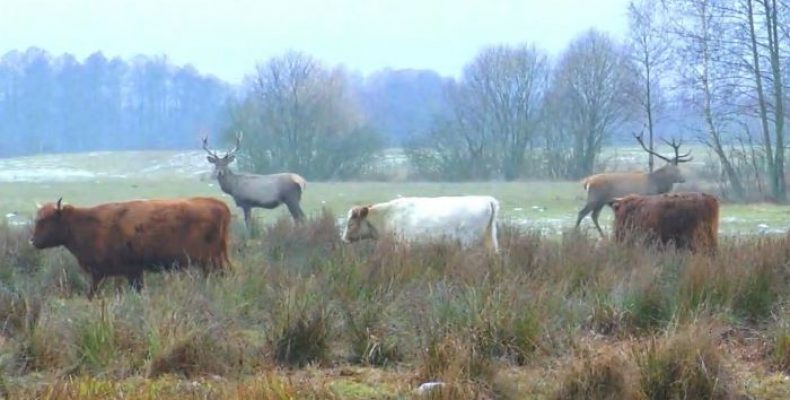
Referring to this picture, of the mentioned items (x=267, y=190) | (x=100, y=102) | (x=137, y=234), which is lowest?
(x=137, y=234)

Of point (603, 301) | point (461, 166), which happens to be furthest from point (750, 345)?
point (461, 166)

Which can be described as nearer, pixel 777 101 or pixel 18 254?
pixel 18 254

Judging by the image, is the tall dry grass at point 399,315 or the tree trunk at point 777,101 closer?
the tall dry grass at point 399,315

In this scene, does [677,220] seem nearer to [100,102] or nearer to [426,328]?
[426,328]

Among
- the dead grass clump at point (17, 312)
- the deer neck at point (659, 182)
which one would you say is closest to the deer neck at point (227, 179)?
the deer neck at point (659, 182)

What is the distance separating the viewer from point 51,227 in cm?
1225

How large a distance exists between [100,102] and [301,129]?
30834 mm

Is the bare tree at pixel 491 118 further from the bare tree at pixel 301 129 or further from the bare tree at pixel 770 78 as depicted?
the bare tree at pixel 770 78

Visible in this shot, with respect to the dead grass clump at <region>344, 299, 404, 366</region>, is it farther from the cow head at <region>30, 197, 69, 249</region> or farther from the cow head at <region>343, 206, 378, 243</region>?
the cow head at <region>343, 206, 378, 243</region>

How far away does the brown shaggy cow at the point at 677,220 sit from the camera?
1332cm

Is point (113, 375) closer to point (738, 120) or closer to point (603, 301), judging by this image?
point (603, 301)

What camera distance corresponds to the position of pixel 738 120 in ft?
124

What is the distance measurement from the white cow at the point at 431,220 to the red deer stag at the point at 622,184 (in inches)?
289

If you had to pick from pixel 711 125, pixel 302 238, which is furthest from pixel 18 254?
pixel 711 125
